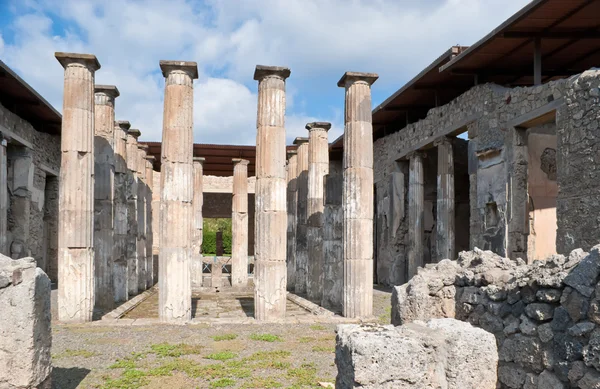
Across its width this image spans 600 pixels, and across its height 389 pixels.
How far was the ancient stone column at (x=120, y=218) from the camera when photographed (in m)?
13.8

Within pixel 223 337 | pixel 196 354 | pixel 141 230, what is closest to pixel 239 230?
pixel 141 230

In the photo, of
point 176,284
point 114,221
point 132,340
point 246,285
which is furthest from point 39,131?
point 132,340

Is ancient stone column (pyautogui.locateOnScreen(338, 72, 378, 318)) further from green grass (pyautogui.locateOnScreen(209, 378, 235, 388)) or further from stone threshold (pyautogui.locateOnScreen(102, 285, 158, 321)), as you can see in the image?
green grass (pyautogui.locateOnScreen(209, 378, 235, 388))

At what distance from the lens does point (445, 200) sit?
565 inches

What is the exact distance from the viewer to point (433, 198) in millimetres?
17844

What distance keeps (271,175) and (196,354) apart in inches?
182

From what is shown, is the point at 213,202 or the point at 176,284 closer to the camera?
the point at 176,284

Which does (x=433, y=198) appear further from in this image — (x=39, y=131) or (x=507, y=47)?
(x=39, y=131)

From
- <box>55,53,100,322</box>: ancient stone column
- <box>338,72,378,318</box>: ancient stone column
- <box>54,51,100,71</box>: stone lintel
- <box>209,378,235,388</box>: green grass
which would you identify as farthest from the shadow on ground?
<box>54,51,100,71</box>: stone lintel

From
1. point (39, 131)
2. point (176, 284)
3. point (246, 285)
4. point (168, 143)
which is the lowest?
point (246, 285)

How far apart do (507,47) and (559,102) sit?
2.33 meters

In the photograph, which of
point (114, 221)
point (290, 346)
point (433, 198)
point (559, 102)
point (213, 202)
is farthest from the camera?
point (213, 202)

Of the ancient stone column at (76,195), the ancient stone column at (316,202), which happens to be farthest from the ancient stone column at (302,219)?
the ancient stone column at (76,195)

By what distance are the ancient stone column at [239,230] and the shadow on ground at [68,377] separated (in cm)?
1315
